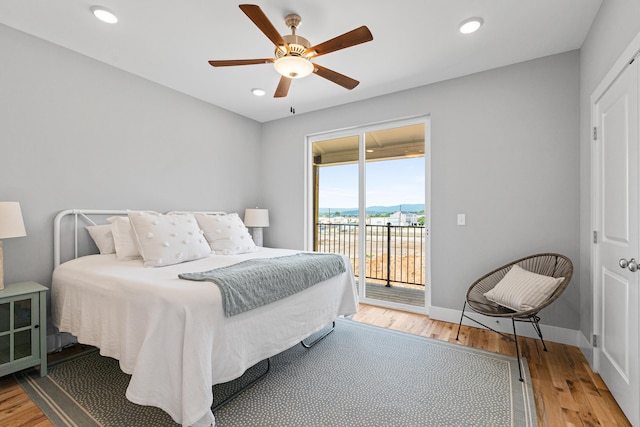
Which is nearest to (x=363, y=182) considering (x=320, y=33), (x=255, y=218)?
(x=255, y=218)

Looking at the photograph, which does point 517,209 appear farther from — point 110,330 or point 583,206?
point 110,330

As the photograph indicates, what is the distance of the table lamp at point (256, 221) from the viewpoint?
4.17 meters

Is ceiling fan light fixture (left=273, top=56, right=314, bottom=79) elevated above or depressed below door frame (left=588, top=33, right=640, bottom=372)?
above

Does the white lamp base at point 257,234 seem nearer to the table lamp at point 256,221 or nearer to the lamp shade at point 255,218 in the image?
the table lamp at point 256,221

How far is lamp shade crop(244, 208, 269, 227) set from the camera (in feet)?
13.7

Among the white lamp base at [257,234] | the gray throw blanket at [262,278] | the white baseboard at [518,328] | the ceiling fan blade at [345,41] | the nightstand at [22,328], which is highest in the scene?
the ceiling fan blade at [345,41]

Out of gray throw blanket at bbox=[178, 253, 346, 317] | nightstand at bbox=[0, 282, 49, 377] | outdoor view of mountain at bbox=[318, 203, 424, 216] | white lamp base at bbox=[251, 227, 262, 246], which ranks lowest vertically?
nightstand at bbox=[0, 282, 49, 377]

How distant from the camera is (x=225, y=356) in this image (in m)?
1.66

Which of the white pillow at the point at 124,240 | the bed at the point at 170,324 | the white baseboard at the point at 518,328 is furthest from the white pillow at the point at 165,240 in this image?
the white baseboard at the point at 518,328

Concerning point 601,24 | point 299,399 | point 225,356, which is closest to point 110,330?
point 225,356

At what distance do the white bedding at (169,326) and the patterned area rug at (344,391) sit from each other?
0.83 ft

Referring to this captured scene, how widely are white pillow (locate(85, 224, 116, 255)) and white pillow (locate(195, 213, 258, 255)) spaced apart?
0.76m

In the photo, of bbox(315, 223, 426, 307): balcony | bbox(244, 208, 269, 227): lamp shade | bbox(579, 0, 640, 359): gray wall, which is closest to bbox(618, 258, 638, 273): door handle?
bbox(579, 0, 640, 359): gray wall

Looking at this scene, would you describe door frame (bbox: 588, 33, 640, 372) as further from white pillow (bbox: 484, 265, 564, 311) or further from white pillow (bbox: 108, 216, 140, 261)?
white pillow (bbox: 108, 216, 140, 261)
